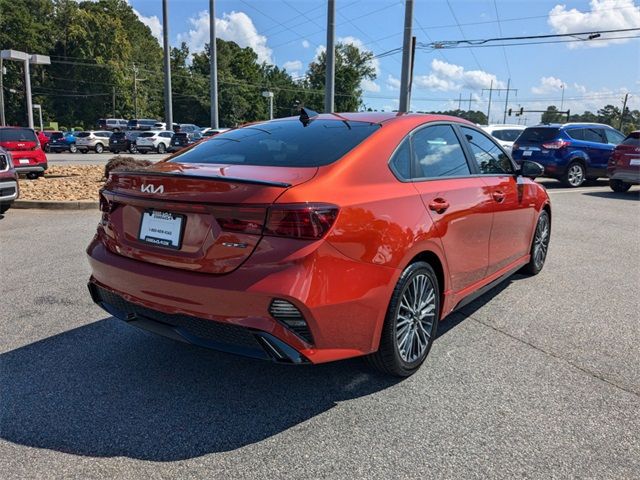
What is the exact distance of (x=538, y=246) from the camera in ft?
18.3

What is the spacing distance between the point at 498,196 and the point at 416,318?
5.16 ft

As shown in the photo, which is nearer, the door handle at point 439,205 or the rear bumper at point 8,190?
the door handle at point 439,205

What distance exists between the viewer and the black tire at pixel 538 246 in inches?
214

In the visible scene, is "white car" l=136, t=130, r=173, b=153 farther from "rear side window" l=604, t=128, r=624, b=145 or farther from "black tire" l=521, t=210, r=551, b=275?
"black tire" l=521, t=210, r=551, b=275

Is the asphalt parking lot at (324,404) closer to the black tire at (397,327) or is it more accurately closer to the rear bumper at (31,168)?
the black tire at (397,327)

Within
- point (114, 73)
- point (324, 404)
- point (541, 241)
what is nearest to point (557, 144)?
point (541, 241)

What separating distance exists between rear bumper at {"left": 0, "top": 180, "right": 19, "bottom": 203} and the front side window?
7758 millimetres

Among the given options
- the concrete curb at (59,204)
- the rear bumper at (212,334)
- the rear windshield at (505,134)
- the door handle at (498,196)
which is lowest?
the concrete curb at (59,204)

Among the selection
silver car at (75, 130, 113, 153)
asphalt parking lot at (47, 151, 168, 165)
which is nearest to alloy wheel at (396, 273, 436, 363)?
asphalt parking lot at (47, 151, 168, 165)

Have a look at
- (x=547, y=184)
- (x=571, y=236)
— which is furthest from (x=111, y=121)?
(x=571, y=236)

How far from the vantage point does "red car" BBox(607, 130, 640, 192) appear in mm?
12586

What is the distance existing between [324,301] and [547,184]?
15.0 metres

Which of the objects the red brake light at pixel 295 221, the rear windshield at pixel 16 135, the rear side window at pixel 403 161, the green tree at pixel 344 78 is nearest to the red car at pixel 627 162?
the rear side window at pixel 403 161

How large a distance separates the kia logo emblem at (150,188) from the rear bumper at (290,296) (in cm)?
42
